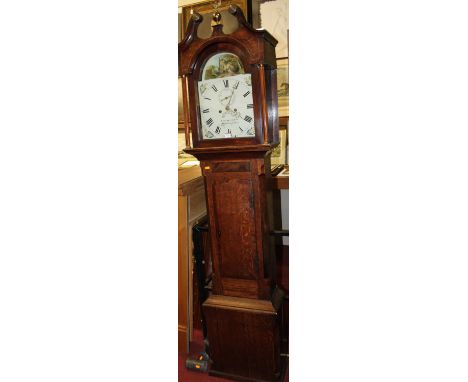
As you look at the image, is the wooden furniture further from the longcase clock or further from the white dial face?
the white dial face

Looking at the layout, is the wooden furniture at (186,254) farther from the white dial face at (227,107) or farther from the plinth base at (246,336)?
the white dial face at (227,107)

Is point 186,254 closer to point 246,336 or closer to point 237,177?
point 246,336

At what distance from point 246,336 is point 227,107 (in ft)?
3.32

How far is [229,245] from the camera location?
1.44 meters

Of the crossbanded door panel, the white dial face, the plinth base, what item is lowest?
the plinth base

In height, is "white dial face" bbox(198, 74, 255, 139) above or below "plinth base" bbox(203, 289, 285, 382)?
above

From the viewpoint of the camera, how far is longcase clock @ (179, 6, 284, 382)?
49.1 inches

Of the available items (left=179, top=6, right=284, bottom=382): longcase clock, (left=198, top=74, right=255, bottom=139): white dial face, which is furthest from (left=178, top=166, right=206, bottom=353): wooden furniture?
(left=198, top=74, right=255, bottom=139): white dial face

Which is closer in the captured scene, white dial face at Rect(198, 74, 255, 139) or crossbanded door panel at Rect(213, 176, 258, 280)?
white dial face at Rect(198, 74, 255, 139)

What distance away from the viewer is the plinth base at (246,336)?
1.45m

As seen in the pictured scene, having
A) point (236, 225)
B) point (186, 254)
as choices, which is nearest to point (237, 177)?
point (236, 225)

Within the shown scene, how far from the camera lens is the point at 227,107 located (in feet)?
4.24

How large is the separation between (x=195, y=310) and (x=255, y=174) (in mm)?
1062
